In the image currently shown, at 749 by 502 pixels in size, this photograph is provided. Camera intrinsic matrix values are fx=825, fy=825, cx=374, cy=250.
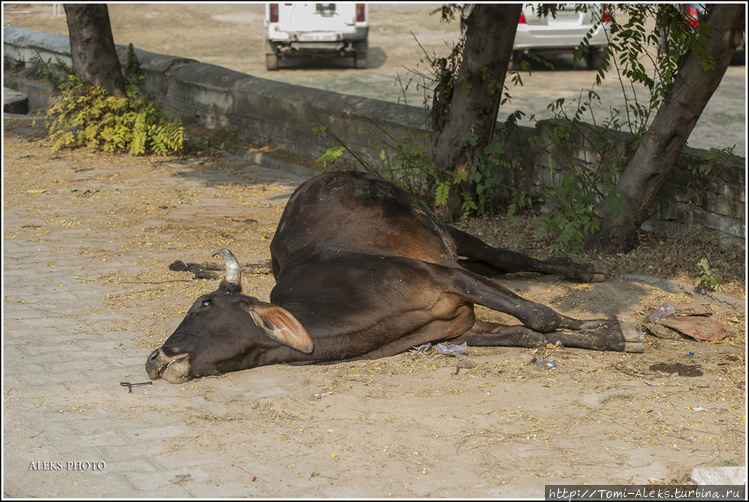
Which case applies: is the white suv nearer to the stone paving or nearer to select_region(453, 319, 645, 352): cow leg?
the stone paving

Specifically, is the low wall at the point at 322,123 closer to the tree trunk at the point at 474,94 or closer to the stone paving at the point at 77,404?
the tree trunk at the point at 474,94

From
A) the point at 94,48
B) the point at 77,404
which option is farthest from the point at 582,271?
→ the point at 94,48

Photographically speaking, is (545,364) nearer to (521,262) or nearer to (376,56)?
(521,262)

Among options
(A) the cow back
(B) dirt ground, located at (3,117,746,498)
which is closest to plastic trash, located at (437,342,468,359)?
(B) dirt ground, located at (3,117,746,498)

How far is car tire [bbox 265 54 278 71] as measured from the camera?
57.8ft

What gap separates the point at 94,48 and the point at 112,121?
103cm

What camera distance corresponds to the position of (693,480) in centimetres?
360

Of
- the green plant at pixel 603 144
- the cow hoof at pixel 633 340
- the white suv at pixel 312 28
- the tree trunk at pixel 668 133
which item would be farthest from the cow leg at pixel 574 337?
the white suv at pixel 312 28

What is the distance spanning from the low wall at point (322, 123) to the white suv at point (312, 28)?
4.13 m

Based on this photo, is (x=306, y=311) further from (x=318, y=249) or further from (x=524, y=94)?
(x=524, y=94)

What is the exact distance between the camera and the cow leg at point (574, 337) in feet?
17.3

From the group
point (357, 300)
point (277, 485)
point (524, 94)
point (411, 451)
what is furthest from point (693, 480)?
point (524, 94)

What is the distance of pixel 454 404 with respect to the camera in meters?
4.51

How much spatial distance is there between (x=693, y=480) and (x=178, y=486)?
2263mm
